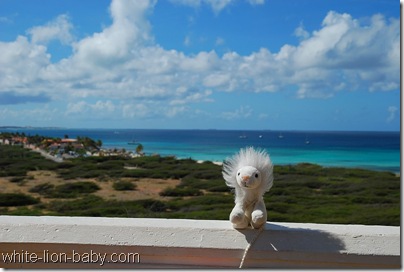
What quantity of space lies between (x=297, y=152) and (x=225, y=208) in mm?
1957

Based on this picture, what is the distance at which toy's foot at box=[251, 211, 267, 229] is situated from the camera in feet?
4.67

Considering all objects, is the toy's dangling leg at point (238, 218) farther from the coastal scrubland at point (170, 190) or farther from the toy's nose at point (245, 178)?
the coastal scrubland at point (170, 190)

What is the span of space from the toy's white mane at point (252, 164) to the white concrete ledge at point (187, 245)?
0.14 meters

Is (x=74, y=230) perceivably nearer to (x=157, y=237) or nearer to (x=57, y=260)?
(x=57, y=260)

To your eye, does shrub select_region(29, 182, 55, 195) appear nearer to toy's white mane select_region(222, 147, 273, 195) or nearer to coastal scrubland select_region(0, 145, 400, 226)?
coastal scrubland select_region(0, 145, 400, 226)

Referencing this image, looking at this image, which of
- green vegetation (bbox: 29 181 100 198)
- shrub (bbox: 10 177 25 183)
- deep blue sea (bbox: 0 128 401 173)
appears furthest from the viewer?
deep blue sea (bbox: 0 128 401 173)

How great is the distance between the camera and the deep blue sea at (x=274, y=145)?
5.40m

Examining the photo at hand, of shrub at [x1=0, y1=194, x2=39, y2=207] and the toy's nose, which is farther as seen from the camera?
shrub at [x1=0, y1=194, x2=39, y2=207]

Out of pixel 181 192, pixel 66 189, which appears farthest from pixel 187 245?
pixel 66 189

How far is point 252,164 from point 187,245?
1.12ft

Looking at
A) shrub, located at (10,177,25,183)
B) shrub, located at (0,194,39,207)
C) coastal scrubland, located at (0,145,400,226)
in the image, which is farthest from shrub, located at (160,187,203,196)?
shrub, located at (10,177,25,183)

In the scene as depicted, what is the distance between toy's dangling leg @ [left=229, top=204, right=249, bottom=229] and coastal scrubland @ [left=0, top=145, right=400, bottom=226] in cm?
236

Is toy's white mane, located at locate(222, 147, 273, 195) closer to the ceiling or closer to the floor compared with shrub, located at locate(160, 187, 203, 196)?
closer to the ceiling

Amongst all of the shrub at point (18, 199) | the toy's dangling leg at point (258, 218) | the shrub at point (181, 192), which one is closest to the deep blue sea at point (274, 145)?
the shrub at point (181, 192)
